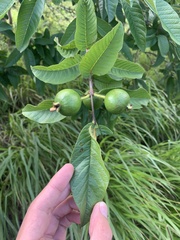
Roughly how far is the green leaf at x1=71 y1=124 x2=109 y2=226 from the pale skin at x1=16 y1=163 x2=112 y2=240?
0.02m

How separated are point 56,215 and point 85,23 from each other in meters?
0.49

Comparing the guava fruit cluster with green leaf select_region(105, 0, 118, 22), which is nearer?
the guava fruit cluster

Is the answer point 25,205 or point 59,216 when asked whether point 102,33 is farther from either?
point 25,205

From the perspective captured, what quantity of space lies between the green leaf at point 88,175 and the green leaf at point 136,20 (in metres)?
0.32

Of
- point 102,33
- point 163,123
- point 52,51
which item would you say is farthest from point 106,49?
point 163,123

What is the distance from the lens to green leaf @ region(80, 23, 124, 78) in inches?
21.2

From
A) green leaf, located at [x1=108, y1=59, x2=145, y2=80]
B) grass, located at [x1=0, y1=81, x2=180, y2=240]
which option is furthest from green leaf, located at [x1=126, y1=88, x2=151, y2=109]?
grass, located at [x1=0, y1=81, x2=180, y2=240]

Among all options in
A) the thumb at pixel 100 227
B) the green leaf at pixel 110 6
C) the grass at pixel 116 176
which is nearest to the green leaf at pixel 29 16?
the green leaf at pixel 110 6

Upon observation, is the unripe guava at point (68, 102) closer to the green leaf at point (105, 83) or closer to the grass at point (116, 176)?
the green leaf at point (105, 83)

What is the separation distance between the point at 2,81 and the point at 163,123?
1.18 meters

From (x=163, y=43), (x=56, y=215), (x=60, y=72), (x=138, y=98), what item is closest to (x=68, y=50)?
(x=60, y=72)

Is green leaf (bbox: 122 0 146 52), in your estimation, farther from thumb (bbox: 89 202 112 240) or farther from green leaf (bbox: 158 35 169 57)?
thumb (bbox: 89 202 112 240)

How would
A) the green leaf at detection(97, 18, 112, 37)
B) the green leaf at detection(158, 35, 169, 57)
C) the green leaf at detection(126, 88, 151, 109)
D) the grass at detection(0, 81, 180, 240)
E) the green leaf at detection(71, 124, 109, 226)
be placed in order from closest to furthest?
the green leaf at detection(71, 124, 109, 226) → the green leaf at detection(126, 88, 151, 109) → the green leaf at detection(97, 18, 112, 37) → the green leaf at detection(158, 35, 169, 57) → the grass at detection(0, 81, 180, 240)

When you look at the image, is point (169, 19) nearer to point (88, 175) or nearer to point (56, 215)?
point (88, 175)
